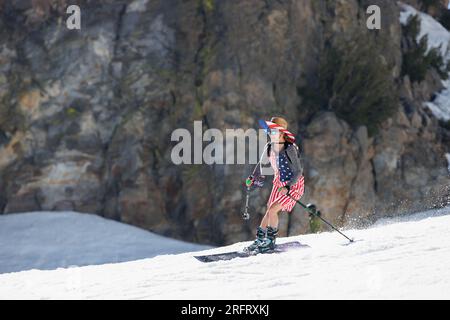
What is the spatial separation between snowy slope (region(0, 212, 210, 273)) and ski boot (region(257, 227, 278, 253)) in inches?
215

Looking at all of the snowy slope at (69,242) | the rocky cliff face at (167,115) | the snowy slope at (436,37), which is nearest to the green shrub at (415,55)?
the snowy slope at (436,37)

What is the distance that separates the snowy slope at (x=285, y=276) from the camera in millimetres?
4207

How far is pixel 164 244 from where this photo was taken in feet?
40.6

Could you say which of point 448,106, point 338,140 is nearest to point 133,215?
point 338,140

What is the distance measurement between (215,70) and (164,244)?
15.9 feet

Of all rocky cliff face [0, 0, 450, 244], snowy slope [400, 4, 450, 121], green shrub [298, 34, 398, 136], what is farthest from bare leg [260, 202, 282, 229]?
snowy slope [400, 4, 450, 121]

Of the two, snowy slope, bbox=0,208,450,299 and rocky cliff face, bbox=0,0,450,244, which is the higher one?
rocky cliff face, bbox=0,0,450,244

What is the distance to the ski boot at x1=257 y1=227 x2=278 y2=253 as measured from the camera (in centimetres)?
623

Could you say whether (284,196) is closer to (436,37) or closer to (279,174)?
(279,174)

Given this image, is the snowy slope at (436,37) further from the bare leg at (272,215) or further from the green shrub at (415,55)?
the bare leg at (272,215)

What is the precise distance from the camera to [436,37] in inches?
824

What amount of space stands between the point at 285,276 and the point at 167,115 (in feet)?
32.7

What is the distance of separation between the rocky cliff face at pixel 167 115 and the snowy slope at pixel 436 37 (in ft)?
11.3

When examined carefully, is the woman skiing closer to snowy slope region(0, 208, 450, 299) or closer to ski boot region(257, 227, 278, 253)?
ski boot region(257, 227, 278, 253)
